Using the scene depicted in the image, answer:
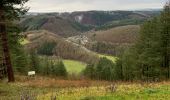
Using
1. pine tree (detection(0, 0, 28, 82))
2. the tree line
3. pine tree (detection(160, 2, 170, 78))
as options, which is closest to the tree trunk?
pine tree (detection(0, 0, 28, 82))

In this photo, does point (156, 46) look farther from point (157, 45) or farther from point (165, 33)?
point (165, 33)

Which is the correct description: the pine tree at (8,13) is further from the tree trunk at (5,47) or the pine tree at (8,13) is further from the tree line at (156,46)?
the tree line at (156,46)

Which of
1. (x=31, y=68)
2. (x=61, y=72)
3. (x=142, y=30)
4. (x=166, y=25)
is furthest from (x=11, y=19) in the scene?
(x=61, y=72)

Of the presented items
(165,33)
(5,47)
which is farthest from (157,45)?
(5,47)

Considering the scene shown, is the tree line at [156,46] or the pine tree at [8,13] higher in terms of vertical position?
the pine tree at [8,13]

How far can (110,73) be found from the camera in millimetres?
105688

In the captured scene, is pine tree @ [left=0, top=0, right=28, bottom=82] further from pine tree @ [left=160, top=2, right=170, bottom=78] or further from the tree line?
pine tree @ [left=160, top=2, right=170, bottom=78]

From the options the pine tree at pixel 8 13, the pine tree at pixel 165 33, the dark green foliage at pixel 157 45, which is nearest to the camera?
the pine tree at pixel 8 13

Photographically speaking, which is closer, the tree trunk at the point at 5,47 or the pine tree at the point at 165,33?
the tree trunk at the point at 5,47

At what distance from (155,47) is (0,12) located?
101ft

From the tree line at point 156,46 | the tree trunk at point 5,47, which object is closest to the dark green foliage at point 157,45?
the tree line at point 156,46

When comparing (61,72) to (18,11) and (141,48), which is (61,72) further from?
(18,11)

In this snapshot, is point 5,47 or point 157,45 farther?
point 157,45

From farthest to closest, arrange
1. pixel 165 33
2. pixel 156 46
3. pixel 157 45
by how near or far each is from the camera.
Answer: pixel 156 46, pixel 157 45, pixel 165 33
